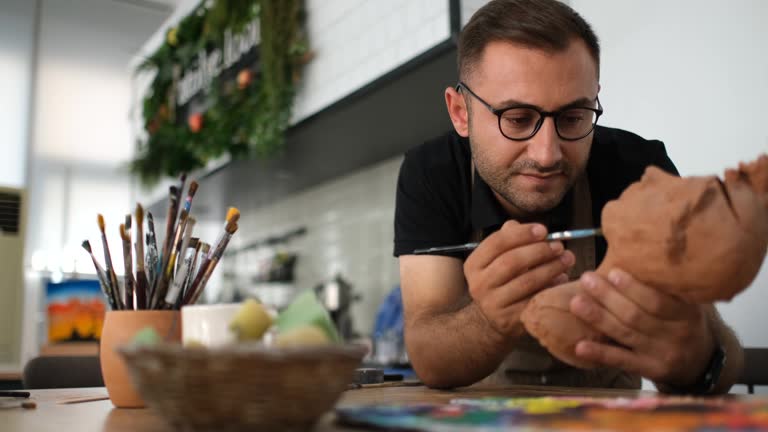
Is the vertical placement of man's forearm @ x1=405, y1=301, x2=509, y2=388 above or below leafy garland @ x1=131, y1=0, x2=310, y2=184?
below

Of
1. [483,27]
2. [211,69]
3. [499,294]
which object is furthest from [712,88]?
[211,69]

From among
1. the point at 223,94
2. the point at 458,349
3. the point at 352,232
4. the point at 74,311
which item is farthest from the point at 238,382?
the point at 352,232

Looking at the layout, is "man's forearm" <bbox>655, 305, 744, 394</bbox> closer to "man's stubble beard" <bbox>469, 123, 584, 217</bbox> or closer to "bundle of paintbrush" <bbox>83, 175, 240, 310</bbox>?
"man's stubble beard" <bbox>469, 123, 584, 217</bbox>

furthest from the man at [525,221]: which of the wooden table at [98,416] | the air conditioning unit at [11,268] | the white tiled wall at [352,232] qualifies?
the air conditioning unit at [11,268]

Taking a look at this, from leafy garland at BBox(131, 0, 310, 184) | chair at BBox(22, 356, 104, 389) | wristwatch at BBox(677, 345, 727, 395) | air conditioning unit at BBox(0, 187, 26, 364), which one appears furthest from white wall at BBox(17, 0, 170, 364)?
wristwatch at BBox(677, 345, 727, 395)

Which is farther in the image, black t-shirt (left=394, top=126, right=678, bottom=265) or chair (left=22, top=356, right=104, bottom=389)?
chair (left=22, top=356, right=104, bottom=389)

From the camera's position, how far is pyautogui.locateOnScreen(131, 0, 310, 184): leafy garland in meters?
3.43

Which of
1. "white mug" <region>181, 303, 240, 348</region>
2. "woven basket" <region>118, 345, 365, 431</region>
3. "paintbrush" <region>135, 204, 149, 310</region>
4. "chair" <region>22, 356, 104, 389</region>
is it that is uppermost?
"paintbrush" <region>135, 204, 149, 310</region>

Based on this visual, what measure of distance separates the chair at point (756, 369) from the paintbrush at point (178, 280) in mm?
1331

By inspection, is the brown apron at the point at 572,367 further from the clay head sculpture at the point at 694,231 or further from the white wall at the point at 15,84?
the white wall at the point at 15,84

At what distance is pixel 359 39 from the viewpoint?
3082 mm

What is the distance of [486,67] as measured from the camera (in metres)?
1.43

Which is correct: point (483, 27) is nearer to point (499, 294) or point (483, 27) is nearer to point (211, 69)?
point (499, 294)

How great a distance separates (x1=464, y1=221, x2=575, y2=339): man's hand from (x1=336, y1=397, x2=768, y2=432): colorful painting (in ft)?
0.69
